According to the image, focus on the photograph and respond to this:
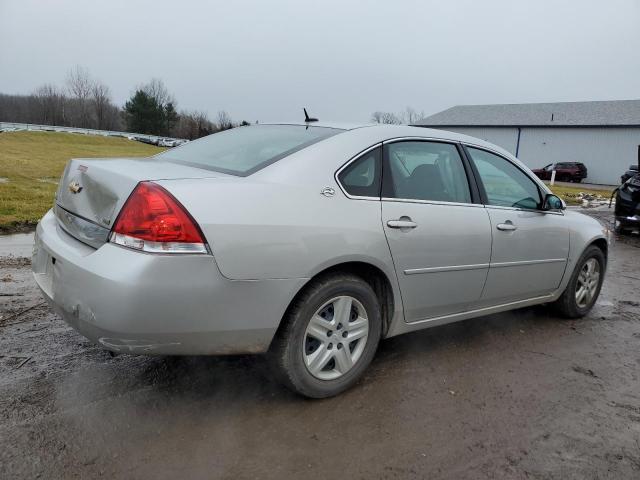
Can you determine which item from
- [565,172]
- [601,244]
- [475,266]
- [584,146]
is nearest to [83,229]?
[475,266]

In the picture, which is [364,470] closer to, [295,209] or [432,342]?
[295,209]

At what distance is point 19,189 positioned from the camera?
34.1 ft

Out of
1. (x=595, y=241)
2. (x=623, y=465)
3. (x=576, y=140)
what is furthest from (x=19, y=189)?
(x=576, y=140)

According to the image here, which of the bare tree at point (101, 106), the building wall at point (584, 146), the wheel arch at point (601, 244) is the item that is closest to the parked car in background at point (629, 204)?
the wheel arch at point (601, 244)

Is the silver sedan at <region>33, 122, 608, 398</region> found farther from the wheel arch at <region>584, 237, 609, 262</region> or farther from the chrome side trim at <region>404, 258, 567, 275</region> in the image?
the wheel arch at <region>584, 237, 609, 262</region>

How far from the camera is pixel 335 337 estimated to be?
2.91m

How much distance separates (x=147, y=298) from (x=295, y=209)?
2.73ft

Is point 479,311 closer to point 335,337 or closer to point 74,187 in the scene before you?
point 335,337

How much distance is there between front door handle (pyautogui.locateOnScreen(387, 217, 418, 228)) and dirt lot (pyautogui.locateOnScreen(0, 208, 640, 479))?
98cm

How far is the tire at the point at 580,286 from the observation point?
452 centimetres

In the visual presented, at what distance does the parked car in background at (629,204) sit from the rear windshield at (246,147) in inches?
350

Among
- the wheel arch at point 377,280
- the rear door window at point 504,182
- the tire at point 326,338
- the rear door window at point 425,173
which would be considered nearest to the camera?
the tire at point 326,338

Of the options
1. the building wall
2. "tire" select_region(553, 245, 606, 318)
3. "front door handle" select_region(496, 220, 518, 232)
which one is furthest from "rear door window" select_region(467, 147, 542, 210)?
the building wall

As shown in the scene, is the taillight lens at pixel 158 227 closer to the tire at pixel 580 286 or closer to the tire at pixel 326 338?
the tire at pixel 326 338
